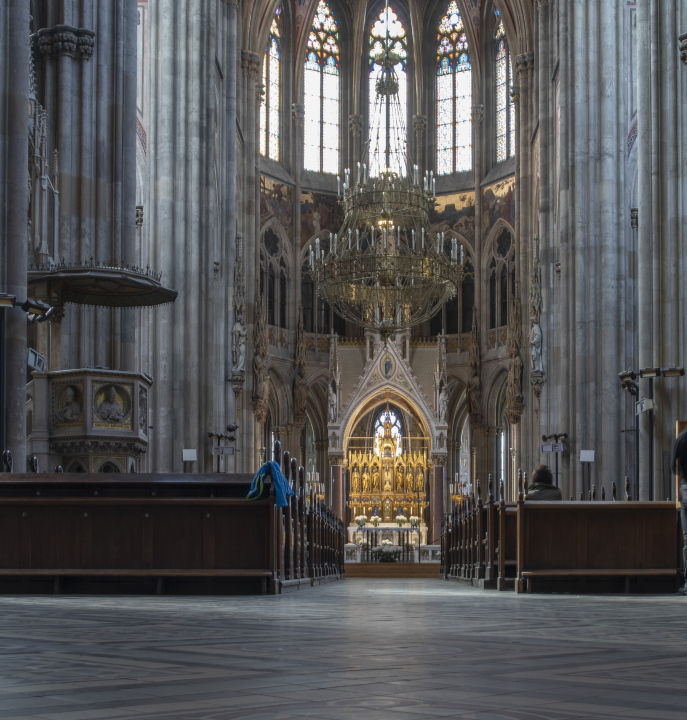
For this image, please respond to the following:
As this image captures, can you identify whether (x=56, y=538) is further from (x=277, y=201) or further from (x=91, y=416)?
(x=277, y=201)

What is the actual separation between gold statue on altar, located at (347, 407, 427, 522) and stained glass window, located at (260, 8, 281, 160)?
446 inches

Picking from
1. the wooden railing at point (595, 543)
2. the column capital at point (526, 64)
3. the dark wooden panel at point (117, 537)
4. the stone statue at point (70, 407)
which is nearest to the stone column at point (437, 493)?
the column capital at point (526, 64)

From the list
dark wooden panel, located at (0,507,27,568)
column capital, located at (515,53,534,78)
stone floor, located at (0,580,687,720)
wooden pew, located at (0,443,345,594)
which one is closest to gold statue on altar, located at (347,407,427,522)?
column capital, located at (515,53,534,78)

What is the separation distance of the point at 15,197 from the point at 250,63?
83.0 feet

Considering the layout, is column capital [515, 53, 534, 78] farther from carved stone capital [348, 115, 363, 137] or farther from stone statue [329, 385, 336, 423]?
stone statue [329, 385, 336, 423]

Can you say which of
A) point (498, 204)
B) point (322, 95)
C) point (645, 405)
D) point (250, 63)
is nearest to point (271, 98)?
point (322, 95)

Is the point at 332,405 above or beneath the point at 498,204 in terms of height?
beneath

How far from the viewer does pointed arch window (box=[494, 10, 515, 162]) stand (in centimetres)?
4147

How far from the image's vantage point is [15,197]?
13.9 metres

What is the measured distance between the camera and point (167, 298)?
16.2 metres

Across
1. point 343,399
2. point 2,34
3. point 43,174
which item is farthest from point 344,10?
point 2,34

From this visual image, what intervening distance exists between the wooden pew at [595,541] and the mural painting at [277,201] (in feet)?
93.2

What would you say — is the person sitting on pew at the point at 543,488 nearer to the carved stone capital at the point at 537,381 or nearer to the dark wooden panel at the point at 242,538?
the dark wooden panel at the point at 242,538

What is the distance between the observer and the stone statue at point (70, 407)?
15648 millimetres
